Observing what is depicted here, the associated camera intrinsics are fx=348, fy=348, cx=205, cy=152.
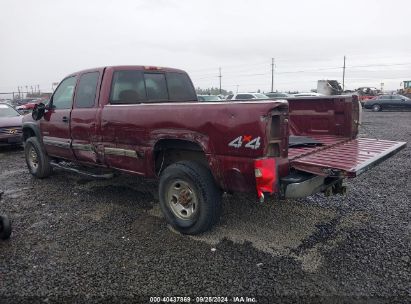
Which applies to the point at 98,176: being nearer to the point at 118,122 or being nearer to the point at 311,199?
the point at 118,122

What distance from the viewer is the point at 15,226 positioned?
4.50m

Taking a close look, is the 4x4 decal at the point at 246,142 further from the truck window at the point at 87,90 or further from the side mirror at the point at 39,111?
the side mirror at the point at 39,111

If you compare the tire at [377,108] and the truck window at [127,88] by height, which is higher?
the truck window at [127,88]

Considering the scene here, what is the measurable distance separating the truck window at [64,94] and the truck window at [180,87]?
159 centimetres

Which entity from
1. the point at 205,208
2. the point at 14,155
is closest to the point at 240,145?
the point at 205,208

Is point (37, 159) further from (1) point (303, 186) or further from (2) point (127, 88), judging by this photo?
(1) point (303, 186)

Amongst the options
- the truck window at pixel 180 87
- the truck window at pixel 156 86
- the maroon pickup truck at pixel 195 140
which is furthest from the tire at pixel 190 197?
the truck window at pixel 180 87

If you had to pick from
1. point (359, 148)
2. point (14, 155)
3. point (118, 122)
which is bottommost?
point (14, 155)

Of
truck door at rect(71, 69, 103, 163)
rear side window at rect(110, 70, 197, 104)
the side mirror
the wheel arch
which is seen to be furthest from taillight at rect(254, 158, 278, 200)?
the side mirror

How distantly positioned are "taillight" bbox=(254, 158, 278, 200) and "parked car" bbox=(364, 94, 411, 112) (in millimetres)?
30893

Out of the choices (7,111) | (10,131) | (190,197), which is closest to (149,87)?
(190,197)

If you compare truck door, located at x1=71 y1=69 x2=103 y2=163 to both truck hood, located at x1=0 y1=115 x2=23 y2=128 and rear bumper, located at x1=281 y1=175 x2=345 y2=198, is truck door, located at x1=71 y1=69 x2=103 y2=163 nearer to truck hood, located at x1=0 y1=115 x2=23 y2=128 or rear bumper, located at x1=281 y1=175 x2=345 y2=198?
rear bumper, located at x1=281 y1=175 x2=345 y2=198

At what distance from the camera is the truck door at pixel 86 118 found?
5.02 m

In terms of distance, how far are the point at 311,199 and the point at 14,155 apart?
28.0 ft
